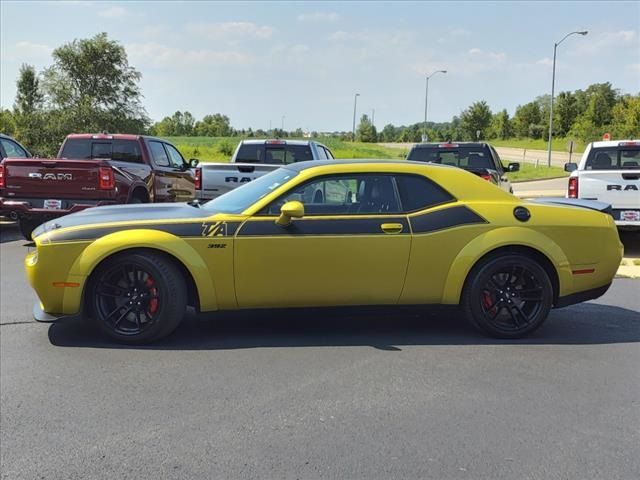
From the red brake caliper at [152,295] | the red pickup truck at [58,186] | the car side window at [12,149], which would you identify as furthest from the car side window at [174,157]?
the red brake caliper at [152,295]

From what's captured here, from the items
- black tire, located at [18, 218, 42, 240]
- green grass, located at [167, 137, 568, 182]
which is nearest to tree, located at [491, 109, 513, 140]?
green grass, located at [167, 137, 568, 182]

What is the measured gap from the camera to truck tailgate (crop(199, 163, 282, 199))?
1084 cm

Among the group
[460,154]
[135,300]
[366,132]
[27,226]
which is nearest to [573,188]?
[460,154]

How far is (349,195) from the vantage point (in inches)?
199

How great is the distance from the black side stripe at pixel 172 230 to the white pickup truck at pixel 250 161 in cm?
612

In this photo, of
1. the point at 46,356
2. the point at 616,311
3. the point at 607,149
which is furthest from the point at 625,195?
the point at 46,356

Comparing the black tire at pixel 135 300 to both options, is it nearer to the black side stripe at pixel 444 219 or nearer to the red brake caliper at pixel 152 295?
the red brake caliper at pixel 152 295

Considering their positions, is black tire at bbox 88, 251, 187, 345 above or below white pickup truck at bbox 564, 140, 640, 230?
below

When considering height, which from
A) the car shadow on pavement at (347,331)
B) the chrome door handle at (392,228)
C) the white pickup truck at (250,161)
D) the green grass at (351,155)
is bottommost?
the car shadow on pavement at (347,331)

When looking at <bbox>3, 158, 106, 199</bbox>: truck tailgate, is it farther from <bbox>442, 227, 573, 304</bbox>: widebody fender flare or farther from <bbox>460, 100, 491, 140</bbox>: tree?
<bbox>460, 100, 491, 140</bbox>: tree

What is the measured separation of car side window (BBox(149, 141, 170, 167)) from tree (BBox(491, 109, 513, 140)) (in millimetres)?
Answer: 88737

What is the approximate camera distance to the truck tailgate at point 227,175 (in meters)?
10.8

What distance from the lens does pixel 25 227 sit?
10.5 meters

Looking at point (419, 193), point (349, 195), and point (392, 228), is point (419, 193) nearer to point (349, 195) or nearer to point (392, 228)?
point (392, 228)
